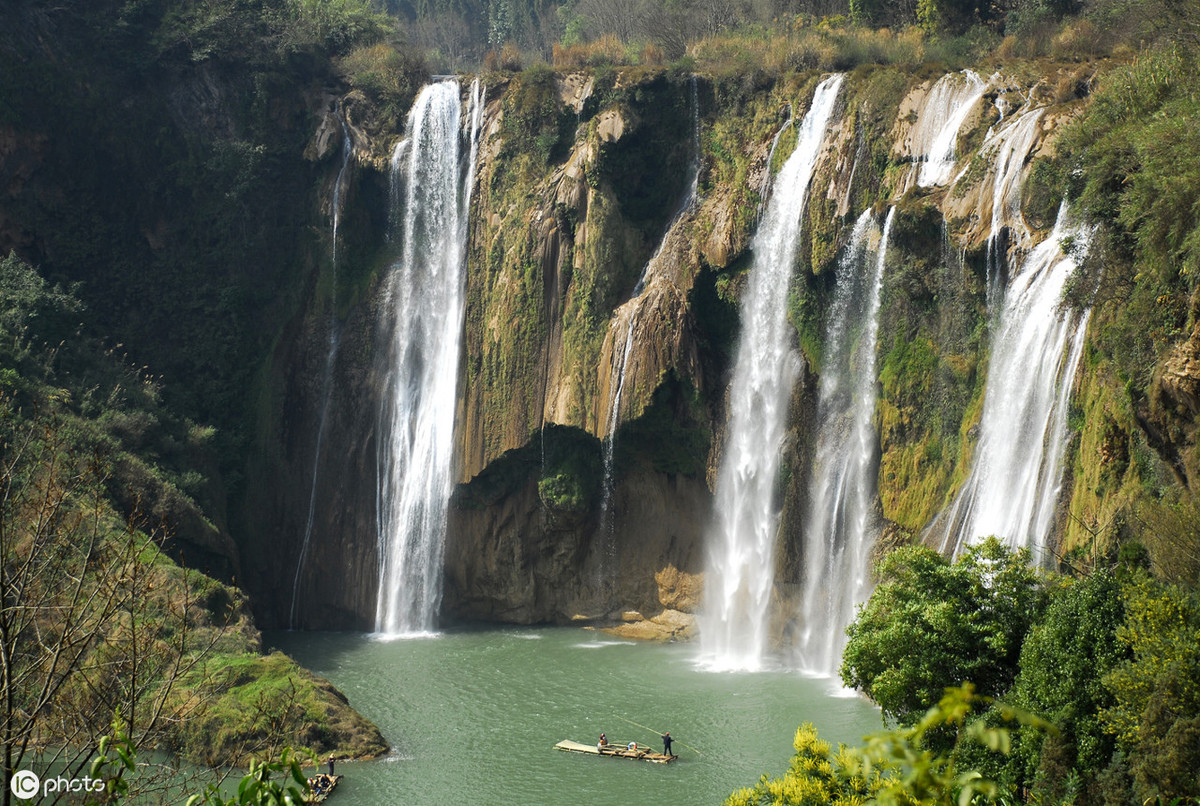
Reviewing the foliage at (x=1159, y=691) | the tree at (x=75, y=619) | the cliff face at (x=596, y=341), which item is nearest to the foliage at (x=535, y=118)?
the cliff face at (x=596, y=341)

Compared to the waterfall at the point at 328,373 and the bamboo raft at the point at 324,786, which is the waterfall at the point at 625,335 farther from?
the bamboo raft at the point at 324,786

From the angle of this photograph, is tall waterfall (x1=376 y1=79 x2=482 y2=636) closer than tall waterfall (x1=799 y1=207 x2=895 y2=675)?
No

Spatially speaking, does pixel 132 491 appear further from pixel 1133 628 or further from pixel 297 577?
pixel 1133 628

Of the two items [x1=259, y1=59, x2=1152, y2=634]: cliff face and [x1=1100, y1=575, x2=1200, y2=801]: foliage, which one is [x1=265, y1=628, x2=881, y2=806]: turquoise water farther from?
[x1=1100, y1=575, x2=1200, y2=801]: foliage

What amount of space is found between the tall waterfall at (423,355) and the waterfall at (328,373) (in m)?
2.30

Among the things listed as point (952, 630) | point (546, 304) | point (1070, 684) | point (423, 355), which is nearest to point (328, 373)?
point (423, 355)

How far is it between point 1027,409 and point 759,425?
38.5 feet

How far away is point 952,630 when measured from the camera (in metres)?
19.3

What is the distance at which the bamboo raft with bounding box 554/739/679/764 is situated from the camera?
2464 cm

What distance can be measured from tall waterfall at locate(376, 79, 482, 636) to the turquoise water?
3.18m

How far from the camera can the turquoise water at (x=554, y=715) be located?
2352 centimetres

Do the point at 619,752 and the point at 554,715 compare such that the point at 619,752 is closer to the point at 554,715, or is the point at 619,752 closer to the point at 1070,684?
the point at 554,715

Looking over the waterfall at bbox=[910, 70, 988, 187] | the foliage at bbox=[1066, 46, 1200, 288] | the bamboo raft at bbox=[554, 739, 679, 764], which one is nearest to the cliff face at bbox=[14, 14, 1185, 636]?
the waterfall at bbox=[910, 70, 988, 187]

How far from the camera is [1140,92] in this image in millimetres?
24156
